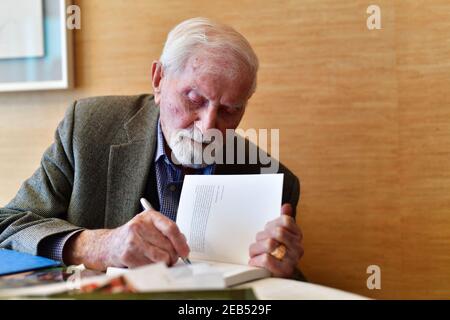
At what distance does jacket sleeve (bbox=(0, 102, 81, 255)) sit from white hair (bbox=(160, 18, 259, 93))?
344mm

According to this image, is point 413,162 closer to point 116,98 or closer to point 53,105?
point 116,98

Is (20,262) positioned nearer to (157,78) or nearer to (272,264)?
(272,264)

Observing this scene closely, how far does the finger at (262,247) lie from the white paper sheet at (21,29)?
44.2 inches

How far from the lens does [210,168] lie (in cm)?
137

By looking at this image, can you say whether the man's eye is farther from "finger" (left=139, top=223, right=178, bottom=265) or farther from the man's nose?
"finger" (left=139, top=223, right=178, bottom=265)

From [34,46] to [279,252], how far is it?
3.86 ft

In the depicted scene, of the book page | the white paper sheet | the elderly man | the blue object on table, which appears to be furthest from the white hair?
the white paper sheet

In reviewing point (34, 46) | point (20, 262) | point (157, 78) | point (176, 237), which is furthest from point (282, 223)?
point (34, 46)

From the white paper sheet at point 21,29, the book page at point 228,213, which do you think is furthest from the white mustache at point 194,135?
the white paper sheet at point 21,29

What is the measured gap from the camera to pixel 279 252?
979mm

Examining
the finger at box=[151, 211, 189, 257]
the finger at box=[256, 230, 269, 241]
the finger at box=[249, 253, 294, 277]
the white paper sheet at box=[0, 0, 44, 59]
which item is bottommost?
the finger at box=[249, 253, 294, 277]

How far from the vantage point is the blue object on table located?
85 centimetres

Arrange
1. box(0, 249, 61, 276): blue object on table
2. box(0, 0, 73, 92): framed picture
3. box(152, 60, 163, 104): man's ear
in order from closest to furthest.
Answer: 1. box(0, 249, 61, 276): blue object on table
2. box(152, 60, 163, 104): man's ear
3. box(0, 0, 73, 92): framed picture
